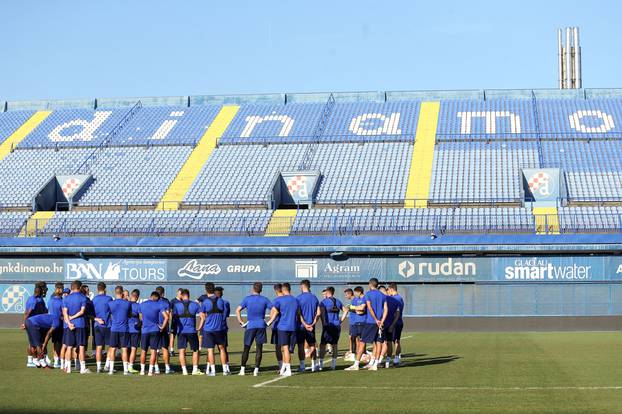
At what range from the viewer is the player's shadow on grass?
2392 cm

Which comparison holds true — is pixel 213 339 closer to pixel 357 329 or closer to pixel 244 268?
pixel 357 329

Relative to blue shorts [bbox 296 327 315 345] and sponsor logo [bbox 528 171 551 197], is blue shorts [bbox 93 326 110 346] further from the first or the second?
sponsor logo [bbox 528 171 551 197]

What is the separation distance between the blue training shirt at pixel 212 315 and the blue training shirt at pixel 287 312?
3.85 feet

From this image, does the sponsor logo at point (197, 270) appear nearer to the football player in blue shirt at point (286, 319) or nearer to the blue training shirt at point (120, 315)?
the blue training shirt at point (120, 315)

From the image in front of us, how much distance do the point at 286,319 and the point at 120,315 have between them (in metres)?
3.53

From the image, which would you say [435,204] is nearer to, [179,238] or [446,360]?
[179,238]

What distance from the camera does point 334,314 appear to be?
24734 millimetres

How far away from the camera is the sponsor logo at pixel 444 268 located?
42938mm

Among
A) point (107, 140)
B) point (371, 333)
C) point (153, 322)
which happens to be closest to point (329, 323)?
point (371, 333)

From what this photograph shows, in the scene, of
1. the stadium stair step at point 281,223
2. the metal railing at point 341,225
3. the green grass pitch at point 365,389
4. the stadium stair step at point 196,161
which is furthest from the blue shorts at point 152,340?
the stadium stair step at point 196,161

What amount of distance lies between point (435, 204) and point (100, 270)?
15505mm

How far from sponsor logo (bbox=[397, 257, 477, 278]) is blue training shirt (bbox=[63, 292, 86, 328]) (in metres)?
22.7

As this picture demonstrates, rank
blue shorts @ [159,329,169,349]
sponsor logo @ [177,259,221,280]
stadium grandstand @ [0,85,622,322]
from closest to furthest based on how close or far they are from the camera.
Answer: blue shorts @ [159,329,169,349], stadium grandstand @ [0,85,622,322], sponsor logo @ [177,259,221,280]

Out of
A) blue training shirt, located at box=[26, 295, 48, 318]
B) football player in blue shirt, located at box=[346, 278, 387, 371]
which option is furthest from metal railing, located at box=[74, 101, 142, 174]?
football player in blue shirt, located at box=[346, 278, 387, 371]
